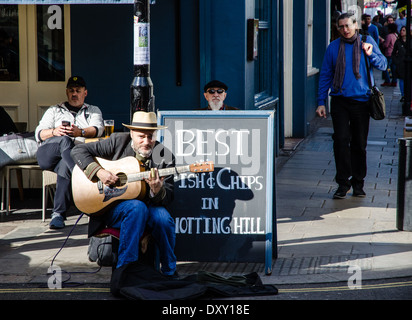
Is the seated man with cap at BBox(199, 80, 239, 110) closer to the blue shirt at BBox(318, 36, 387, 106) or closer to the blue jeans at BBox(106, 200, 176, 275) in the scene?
the blue shirt at BBox(318, 36, 387, 106)

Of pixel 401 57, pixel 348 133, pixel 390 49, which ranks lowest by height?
pixel 348 133

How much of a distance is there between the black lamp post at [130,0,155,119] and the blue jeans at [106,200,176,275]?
41.9 inches

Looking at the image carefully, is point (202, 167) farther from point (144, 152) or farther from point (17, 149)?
point (17, 149)

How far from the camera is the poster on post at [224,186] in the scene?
20.5ft

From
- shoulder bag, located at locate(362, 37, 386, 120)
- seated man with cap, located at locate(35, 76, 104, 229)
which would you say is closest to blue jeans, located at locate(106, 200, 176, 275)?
seated man with cap, located at locate(35, 76, 104, 229)

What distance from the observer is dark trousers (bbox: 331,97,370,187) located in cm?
886

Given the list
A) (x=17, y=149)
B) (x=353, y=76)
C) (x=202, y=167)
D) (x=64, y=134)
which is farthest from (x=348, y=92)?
(x=17, y=149)

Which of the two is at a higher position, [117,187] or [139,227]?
[117,187]

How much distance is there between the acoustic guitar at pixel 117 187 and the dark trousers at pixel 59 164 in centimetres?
194

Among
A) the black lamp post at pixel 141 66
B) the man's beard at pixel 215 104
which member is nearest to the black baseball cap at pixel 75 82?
the man's beard at pixel 215 104

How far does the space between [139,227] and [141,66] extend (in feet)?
5.19

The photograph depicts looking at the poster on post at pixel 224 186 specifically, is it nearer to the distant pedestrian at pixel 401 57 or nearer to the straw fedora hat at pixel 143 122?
the straw fedora hat at pixel 143 122

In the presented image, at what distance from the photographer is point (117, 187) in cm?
582

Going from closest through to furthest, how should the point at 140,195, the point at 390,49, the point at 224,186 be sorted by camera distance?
the point at 140,195 < the point at 224,186 < the point at 390,49
